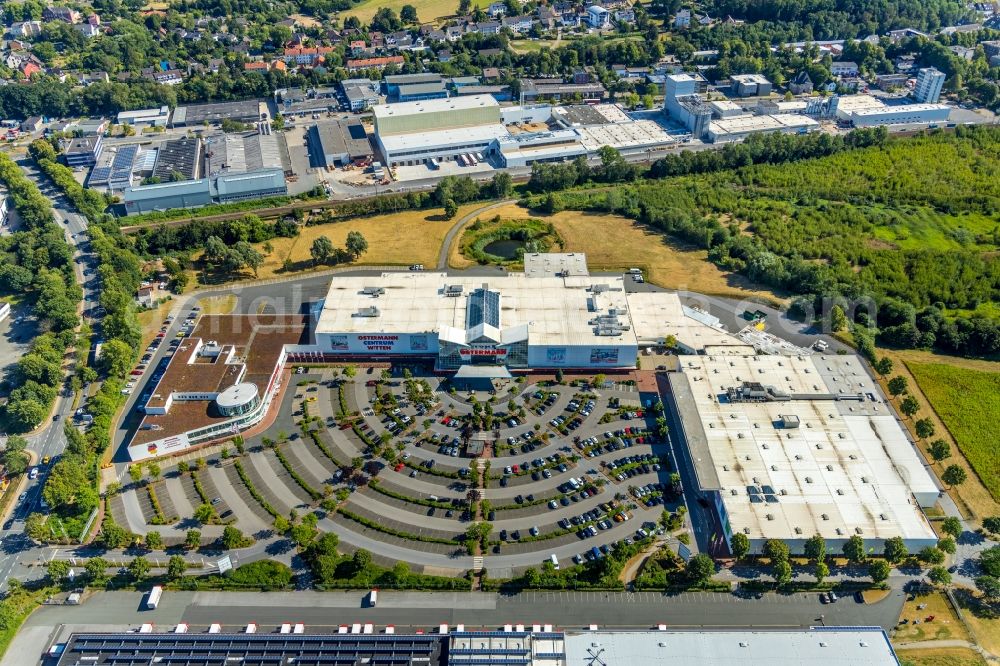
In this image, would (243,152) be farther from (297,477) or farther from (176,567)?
(176,567)

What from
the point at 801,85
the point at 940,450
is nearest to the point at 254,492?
the point at 940,450

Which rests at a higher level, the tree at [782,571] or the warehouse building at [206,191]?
the warehouse building at [206,191]

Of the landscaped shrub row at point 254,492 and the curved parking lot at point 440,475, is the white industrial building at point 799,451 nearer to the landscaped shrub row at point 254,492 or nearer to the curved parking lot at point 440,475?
the curved parking lot at point 440,475

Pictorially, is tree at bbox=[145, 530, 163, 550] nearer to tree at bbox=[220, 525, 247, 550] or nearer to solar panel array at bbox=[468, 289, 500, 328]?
tree at bbox=[220, 525, 247, 550]

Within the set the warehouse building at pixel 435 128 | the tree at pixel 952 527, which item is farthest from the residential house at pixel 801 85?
the tree at pixel 952 527

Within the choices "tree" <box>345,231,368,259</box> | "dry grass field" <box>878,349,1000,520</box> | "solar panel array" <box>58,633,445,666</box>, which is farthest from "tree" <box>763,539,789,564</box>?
"tree" <box>345,231,368,259</box>
